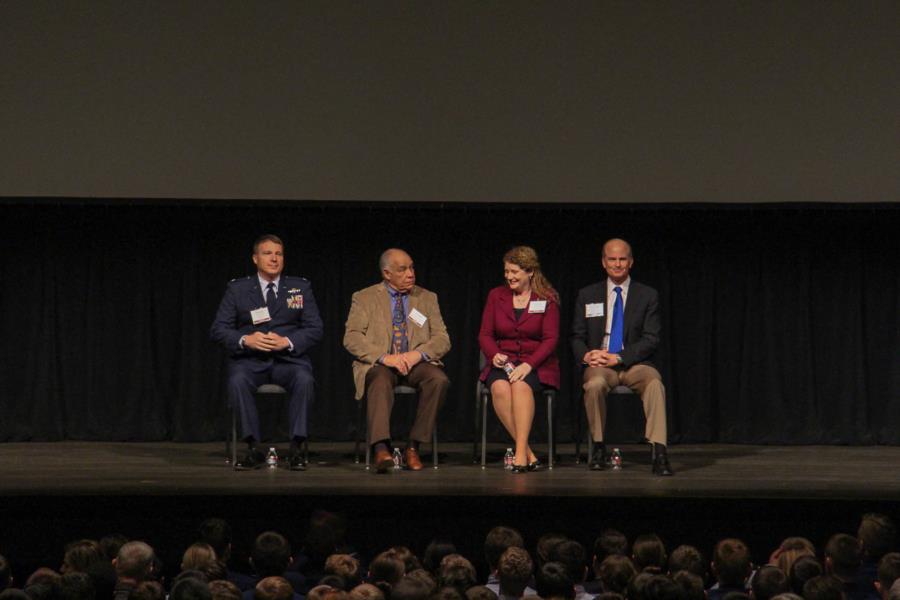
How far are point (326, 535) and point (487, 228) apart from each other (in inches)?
136

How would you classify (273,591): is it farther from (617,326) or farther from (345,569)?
(617,326)

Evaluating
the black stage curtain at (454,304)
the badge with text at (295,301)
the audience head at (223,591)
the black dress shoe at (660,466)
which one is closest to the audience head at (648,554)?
the audience head at (223,591)

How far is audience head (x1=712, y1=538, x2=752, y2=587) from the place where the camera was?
12.3ft

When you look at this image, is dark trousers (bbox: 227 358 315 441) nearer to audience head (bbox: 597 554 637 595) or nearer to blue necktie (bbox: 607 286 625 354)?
blue necktie (bbox: 607 286 625 354)

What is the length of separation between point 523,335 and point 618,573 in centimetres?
281

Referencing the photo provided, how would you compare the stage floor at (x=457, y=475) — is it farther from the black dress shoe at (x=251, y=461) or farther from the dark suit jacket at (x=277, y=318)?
the dark suit jacket at (x=277, y=318)

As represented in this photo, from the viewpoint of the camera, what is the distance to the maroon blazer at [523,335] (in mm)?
6156

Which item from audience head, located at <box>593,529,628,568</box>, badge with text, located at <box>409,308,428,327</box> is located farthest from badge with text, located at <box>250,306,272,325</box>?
audience head, located at <box>593,529,628,568</box>

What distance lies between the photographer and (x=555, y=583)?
10.9ft

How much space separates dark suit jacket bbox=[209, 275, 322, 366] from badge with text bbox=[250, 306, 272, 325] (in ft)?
0.09

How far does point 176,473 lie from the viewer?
5.75 m

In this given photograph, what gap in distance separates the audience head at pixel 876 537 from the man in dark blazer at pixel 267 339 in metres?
2.65

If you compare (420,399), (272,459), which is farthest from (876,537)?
(272,459)

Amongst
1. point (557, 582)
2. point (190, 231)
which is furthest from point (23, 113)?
point (557, 582)
